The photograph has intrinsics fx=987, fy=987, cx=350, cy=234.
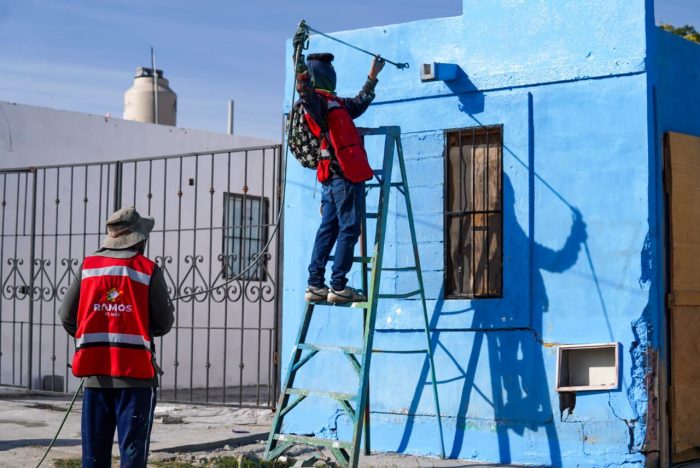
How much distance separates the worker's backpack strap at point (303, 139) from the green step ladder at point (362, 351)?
0.40 meters

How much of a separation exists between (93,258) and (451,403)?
326 centimetres

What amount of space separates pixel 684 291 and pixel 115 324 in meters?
4.12

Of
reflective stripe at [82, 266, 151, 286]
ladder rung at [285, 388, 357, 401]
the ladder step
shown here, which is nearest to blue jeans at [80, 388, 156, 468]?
reflective stripe at [82, 266, 151, 286]

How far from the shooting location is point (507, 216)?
24.5 feet

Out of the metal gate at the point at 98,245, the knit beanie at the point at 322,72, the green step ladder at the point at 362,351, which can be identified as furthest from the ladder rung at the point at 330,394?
the metal gate at the point at 98,245

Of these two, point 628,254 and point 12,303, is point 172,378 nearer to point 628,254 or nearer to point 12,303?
point 12,303

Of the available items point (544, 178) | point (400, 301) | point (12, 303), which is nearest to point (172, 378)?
point (12, 303)

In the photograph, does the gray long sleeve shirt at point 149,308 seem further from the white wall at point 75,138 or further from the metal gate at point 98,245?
the white wall at point 75,138

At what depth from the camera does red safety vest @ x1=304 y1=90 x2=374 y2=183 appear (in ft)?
21.7

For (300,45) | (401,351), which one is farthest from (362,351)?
(300,45)

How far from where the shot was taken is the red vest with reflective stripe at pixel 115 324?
211 inches

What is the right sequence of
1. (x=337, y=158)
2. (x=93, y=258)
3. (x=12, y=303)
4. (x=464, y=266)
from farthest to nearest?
1. (x=12, y=303)
2. (x=464, y=266)
3. (x=337, y=158)
4. (x=93, y=258)

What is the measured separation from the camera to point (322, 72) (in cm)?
684

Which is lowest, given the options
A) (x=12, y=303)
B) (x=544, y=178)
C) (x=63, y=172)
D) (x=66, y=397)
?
(x=66, y=397)
